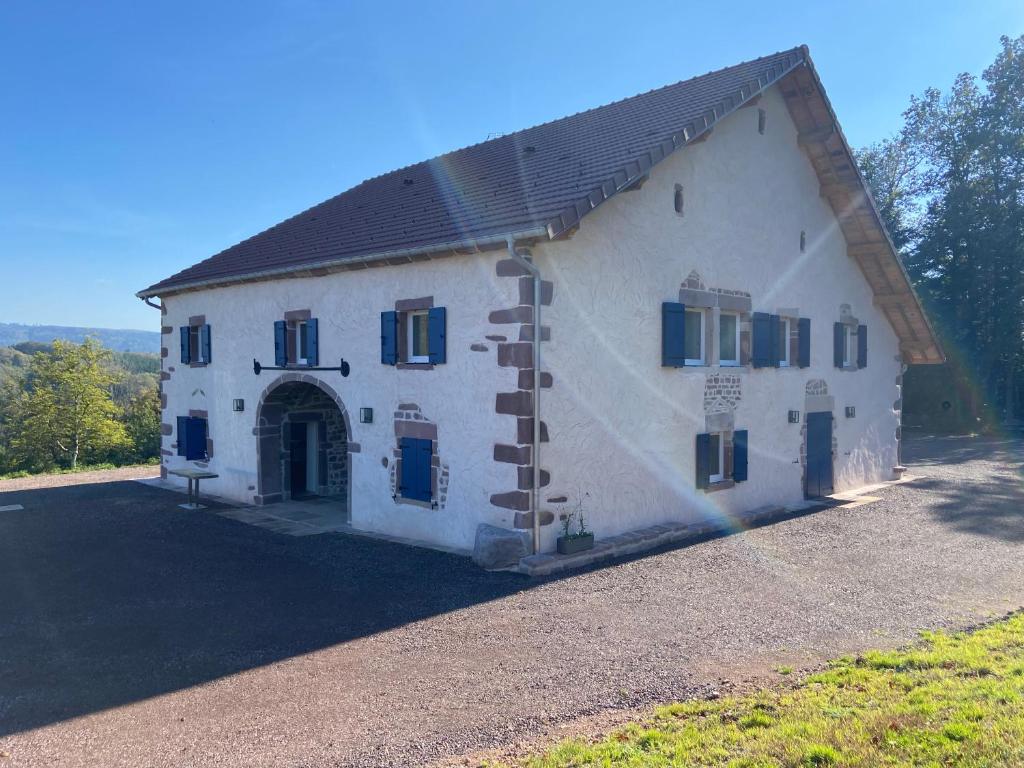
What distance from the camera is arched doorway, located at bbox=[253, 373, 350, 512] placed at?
43.5ft

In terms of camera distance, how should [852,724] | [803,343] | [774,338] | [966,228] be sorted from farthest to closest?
1. [966,228]
2. [803,343]
3. [774,338]
4. [852,724]

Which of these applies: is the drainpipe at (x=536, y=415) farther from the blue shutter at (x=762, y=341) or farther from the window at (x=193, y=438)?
the window at (x=193, y=438)

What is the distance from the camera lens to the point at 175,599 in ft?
24.9

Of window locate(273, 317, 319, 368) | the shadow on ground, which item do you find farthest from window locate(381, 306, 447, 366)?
the shadow on ground

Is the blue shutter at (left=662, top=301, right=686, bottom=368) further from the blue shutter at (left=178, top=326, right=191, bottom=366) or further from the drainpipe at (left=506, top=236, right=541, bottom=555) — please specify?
the blue shutter at (left=178, top=326, right=191, bottom=366)

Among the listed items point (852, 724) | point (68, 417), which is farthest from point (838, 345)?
point (68, 417)

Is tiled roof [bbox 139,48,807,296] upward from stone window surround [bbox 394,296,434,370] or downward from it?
upward

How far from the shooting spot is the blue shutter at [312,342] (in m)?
11.8

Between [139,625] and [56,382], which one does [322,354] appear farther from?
[56,382]

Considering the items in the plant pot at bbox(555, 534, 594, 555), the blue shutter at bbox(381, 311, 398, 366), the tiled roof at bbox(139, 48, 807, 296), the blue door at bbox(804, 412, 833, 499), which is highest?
the tiled roof at bbox(139, 48, 807, 296)

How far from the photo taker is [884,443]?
16.3 metres

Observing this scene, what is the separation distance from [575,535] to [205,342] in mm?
9263

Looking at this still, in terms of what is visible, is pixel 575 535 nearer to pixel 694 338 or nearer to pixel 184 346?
pixel 694 338

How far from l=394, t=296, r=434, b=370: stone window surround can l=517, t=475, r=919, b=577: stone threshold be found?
311 cm
